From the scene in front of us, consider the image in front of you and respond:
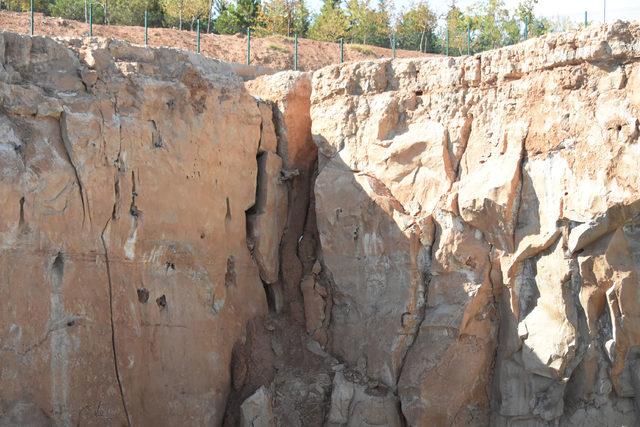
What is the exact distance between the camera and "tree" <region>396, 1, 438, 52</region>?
102 feet

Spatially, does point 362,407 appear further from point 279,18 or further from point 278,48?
point 279,18

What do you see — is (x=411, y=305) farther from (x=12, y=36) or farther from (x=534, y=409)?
(x=12, y=36)

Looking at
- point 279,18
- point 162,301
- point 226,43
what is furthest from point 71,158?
point 279,18

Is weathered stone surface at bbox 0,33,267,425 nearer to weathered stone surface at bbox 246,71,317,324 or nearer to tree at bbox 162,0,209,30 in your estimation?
weathered stone surface at bbox 246,71,317,324

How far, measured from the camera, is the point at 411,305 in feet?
40.5

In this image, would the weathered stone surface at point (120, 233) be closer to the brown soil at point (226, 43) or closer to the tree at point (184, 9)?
the brown soil at point (226, 43)

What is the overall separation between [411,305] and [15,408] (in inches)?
198

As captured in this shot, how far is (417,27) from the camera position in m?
31.1

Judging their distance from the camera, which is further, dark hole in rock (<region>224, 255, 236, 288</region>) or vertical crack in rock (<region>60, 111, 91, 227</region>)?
dark hole in rock (<region>224, 255, 236, 288</region>)

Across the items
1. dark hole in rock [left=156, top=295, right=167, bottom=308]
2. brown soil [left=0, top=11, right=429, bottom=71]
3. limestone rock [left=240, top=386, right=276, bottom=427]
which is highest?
brown soil [left=0, top=11, right=429, bottom=71]

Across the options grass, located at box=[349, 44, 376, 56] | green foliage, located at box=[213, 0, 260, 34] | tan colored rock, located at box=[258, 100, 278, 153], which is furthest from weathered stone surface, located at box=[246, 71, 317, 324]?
green foliage, located at box=[213, 0, 260, 34]

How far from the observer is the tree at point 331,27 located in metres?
29.9

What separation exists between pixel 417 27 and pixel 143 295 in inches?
830

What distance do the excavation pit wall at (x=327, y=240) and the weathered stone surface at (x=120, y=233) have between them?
0.03 m
